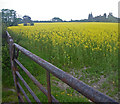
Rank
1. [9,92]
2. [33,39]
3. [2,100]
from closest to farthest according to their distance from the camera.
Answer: [2,100], [9,92], [33,39]

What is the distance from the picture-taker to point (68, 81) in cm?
81

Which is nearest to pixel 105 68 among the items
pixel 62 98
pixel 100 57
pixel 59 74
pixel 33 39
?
pixel 100 57

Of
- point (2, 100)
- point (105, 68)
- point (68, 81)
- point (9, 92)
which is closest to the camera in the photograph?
point (68, 81)

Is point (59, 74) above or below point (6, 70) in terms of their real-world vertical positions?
above

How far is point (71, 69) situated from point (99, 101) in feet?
15.9

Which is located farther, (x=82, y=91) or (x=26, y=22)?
(x=26, y=22)

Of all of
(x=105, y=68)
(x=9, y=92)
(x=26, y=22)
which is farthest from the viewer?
(x=26, y=22)

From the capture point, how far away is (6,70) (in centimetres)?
430

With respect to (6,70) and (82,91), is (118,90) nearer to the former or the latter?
(6,70)

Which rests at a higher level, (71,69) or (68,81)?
(68,81)

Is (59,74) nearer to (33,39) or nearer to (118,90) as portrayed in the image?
(118,90)

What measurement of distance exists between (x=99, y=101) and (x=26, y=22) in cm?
2308

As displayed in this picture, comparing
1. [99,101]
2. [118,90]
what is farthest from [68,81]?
[118,90]

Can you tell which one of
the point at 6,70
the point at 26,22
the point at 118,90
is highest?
the point at 26,22
